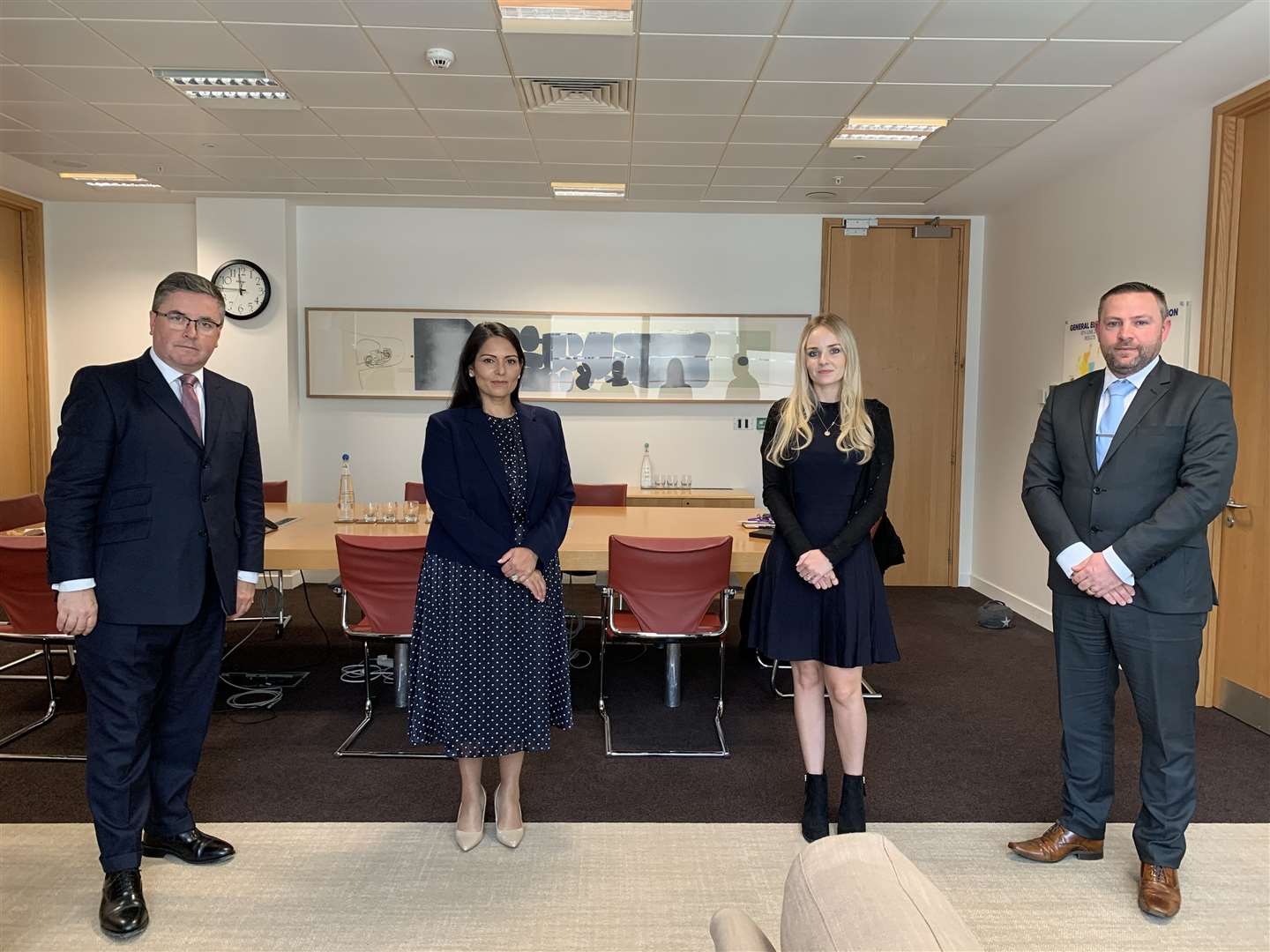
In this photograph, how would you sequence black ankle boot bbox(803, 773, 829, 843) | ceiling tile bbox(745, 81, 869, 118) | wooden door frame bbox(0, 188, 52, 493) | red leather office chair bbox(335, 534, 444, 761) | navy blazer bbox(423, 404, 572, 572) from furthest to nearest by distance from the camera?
wooden door frame bbox(0, 188, 52, 493)
ceiling tile bbox(745, 81, 869, 118)
red leather office chair bbox(335, 534, 444, 761)
black ankle boot bbox(803, 773, 829, 843)
navy blazer bbox(423, 404, 572, 572)

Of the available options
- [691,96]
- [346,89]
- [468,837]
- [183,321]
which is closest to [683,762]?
[468,837]

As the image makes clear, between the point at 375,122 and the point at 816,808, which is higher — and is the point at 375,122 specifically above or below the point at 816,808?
above

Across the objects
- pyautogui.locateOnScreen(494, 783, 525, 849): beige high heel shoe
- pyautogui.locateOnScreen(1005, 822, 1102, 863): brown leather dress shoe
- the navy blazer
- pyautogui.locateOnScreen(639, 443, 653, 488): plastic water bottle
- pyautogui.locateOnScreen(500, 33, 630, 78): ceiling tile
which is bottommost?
pyautogui.locateOnScreen(494, 783, 525, 849): beige high heel shoe

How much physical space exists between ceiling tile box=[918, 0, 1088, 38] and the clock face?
16.7 ft

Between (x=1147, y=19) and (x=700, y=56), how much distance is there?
1.75 meters

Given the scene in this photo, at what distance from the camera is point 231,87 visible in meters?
4.29

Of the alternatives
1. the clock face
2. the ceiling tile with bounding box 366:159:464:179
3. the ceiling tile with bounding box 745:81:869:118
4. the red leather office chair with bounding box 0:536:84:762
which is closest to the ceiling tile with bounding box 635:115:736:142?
the ceiling tile with bounding box 745:81:869:118

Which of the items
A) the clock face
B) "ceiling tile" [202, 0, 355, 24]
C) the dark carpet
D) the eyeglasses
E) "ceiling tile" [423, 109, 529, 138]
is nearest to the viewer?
the eyeglasses

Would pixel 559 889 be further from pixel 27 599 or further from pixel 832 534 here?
pixel 27 599

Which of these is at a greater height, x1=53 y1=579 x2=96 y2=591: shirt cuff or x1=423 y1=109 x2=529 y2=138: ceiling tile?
x1=423 y1=109 x2=529 y2=138: ceiling tile

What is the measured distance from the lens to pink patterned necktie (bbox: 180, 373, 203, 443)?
245 cm

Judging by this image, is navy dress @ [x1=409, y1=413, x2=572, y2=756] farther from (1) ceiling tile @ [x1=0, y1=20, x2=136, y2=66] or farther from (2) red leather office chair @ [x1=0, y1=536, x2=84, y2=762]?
(1) ceiling tile @ [x1=0, y1=20, x2=136, y2=66]

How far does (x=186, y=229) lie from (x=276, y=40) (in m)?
3.83

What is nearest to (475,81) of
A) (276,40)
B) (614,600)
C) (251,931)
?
(276,40)
